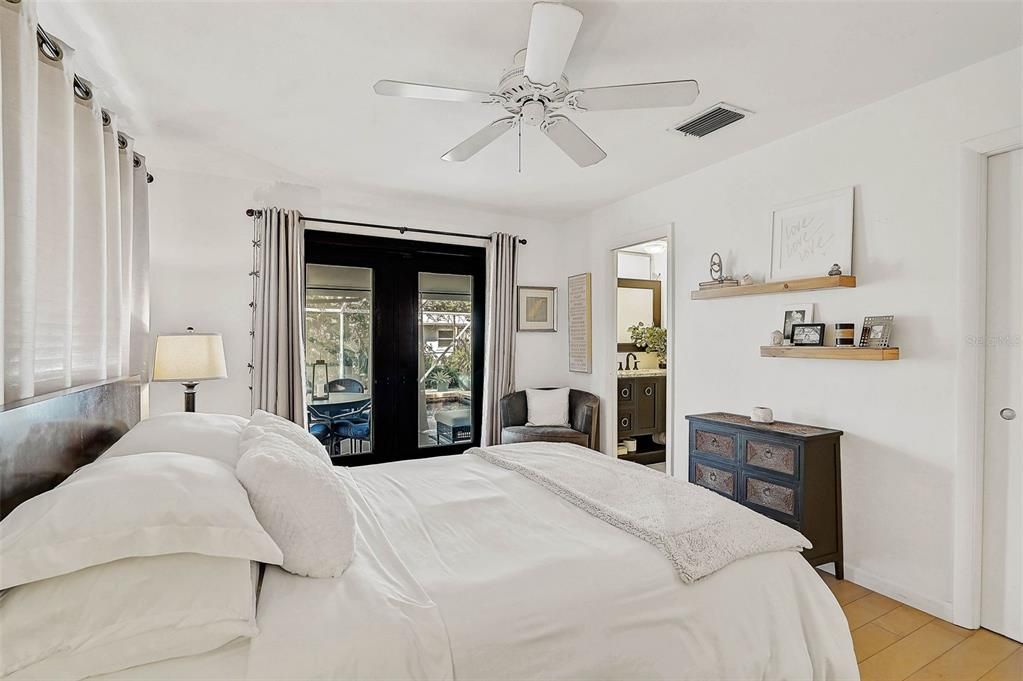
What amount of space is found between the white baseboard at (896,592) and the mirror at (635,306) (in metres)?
3.33

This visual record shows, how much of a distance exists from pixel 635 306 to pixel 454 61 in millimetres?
4228

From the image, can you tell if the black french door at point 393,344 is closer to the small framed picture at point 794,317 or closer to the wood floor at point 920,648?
the small framed picture at point 794,317

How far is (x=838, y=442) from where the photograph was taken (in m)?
2.84

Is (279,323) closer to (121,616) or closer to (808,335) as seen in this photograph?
(121,616)

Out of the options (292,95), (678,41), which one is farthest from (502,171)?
(678,41)

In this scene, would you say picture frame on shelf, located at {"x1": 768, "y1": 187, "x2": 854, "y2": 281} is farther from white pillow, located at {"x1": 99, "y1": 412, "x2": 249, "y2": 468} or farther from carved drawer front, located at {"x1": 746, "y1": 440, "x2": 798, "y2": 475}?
white pillow, located at {"x1": 99, "y1": 412, "x2": 249, "y2": 468}

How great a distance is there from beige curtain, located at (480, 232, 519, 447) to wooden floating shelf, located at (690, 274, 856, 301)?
181 cm

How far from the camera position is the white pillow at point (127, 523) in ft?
3.21

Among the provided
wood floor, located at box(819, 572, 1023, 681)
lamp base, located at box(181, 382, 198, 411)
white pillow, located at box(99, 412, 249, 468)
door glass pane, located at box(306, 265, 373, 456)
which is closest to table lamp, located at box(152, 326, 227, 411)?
lamp base, located at box(181, 382, 198, 411)

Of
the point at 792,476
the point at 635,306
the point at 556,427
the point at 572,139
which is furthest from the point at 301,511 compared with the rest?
the point at 635,306

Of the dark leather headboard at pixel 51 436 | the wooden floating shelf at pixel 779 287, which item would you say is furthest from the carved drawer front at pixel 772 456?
the dark leather headboard at pixel 51 436

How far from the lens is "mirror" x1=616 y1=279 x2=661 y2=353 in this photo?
19.6ft

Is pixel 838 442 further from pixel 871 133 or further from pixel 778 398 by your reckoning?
pixel 871 133

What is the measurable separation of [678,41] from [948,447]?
2.25 metres
